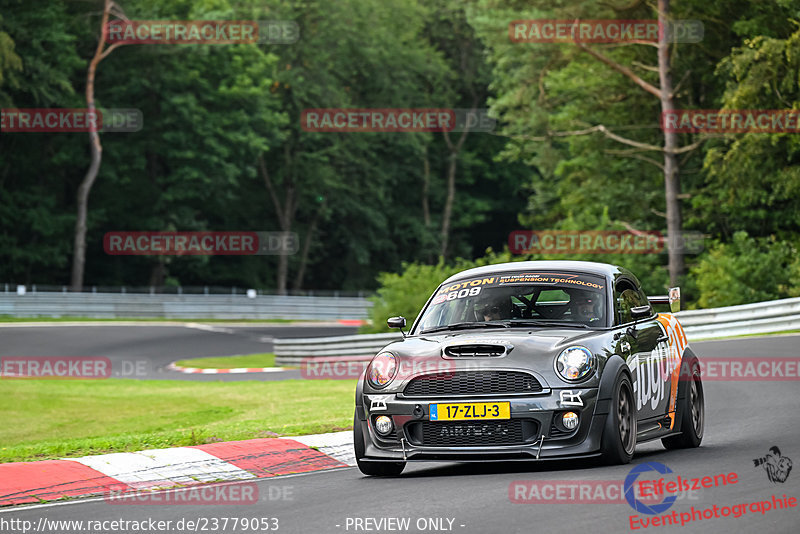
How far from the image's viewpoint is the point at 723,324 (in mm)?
25625

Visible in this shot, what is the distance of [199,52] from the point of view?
2255 inches

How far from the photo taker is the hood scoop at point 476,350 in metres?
8.84

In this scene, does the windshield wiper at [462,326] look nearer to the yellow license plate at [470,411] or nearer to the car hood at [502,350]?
the car hood at [502,350]

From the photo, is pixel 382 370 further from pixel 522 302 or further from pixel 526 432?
pixel 522 302

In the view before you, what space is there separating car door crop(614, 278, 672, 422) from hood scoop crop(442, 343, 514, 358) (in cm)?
107

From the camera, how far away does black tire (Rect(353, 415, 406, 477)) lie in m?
9.24

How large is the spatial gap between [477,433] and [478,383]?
0.35m

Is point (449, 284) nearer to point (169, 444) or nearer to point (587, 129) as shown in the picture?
point (169, 444)

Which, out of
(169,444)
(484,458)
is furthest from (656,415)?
(169,444)

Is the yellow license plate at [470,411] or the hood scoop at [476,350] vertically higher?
the hood scoop at [476,350]

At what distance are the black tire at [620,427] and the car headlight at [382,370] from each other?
161cm

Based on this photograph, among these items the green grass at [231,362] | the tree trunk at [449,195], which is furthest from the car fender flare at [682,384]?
the tree trunk at [449,195]

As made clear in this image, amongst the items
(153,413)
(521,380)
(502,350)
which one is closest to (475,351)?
(502,350)

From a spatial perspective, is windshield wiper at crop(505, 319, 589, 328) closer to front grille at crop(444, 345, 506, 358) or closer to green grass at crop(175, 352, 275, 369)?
front grille at crop(444, 345, 506, 358)
